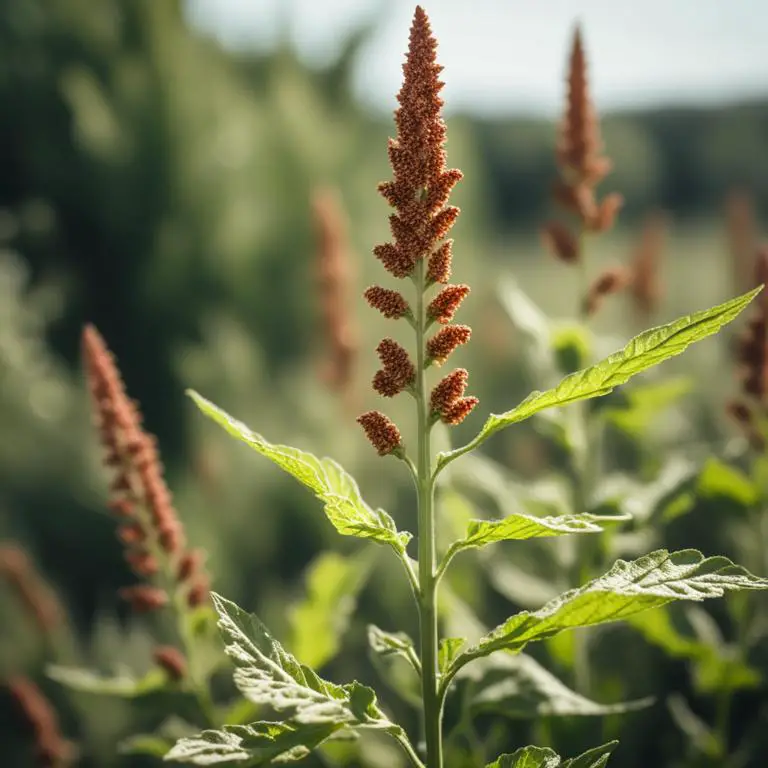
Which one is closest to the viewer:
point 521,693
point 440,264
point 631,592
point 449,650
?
point 631,592

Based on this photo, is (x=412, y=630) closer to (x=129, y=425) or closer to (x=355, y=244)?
(x=129, y=425)

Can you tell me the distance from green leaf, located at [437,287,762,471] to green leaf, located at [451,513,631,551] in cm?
9

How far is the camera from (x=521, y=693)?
120cm

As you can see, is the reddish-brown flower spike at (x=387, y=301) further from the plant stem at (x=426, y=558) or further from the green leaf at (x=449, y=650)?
the green leaf at (x=449, y=650)

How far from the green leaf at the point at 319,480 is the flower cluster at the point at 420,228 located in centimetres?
7

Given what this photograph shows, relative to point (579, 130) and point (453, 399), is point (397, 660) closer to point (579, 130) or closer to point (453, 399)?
point (453, 399)

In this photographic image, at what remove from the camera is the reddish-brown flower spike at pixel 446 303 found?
35.1 inches

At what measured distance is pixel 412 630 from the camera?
256cm

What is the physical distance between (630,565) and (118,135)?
14.8 ft

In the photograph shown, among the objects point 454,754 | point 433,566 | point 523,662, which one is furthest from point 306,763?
point 433,566

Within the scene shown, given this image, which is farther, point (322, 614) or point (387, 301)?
point (322, 614)

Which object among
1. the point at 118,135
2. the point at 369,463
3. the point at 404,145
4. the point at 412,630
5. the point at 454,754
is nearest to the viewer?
the point at 404,145

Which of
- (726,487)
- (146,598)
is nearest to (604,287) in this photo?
(726,487)

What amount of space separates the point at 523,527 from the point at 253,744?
362 millimetres
